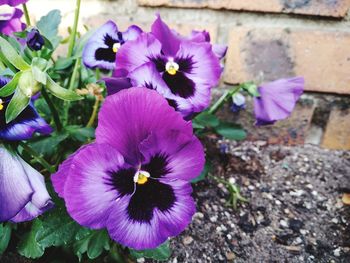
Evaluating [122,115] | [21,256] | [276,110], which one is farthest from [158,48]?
[21,256]

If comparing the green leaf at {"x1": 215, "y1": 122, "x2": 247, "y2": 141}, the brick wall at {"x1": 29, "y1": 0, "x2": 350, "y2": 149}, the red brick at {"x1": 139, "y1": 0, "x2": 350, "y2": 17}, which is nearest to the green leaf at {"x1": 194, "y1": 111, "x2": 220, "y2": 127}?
the green leaf at {"x1": 215, "y1": 122, "x2": 247, "y2": 141}

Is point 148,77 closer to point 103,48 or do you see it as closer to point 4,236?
point 103,48

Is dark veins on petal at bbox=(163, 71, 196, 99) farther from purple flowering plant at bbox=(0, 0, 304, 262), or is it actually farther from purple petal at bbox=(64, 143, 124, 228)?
purple petal at bbox=(64, 143, 124, 228)

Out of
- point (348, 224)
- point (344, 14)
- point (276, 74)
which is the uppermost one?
point (344, 14)

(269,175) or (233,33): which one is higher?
(233,33)

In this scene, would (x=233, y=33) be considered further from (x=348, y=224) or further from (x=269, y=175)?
(x=348, y=224)

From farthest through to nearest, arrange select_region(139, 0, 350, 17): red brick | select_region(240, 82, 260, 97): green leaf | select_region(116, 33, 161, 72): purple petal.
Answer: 1. select_region(139, 0, 350, 17): red brick
2. select_region(240, 82, 260, 97): green leaf
3. select_region(116, 33, 161, 72): purple petal

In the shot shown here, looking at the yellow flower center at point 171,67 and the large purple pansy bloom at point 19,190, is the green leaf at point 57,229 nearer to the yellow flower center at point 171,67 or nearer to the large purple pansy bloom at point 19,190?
the large purple pansy bloom at point 19,190
